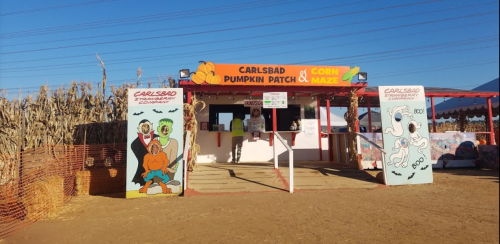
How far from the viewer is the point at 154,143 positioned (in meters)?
7.79

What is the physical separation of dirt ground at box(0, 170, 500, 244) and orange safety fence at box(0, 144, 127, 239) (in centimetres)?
41

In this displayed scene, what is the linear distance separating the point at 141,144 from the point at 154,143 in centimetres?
33

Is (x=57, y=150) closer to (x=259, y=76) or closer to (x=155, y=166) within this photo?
(x=155, y=166)

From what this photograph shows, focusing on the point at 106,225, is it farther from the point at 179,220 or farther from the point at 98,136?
the point at 98,136

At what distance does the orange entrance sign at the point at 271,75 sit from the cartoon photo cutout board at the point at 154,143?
200 cm

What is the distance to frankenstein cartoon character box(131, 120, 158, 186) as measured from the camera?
7.66 metres

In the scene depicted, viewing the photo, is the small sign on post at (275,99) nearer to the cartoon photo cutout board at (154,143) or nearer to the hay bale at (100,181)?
the cartoon photo cutout board at (154,143)

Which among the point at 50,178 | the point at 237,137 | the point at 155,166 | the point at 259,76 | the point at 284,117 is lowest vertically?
the point at 50,178

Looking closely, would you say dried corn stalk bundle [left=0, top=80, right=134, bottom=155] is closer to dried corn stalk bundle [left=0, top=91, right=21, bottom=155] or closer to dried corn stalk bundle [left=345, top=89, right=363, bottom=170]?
dried corn stalk bundle [left=0, top=91, right=21, bottom=155]

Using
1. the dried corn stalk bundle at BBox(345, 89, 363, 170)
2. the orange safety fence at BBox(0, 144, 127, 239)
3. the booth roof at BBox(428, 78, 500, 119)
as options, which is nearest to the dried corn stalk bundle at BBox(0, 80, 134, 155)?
the orange safety fence at BBox(0, 144, 127, 239)

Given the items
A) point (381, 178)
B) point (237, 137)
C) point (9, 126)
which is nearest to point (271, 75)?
point (237, 137)

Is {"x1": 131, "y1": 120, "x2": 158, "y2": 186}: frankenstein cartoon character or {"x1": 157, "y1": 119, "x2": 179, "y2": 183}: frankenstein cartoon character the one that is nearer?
{"x1": 131, "y1": 120, "x2": 158, "y2": 186}: frankenstein cartoon character

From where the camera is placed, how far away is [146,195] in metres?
7.62

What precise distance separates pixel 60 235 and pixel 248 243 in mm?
3118
